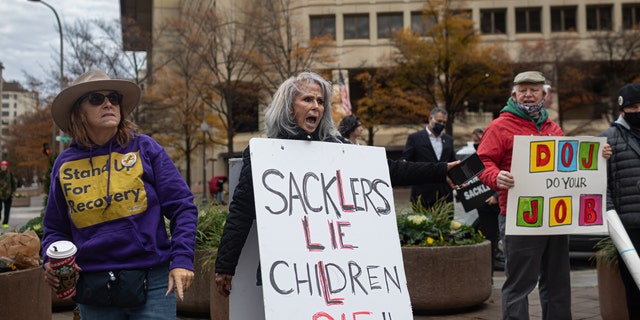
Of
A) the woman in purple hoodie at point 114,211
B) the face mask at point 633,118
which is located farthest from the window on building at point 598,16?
the woman in purple hoodie at point 114,211

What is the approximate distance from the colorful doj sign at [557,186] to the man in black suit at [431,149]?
3.11m

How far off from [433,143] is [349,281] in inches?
198

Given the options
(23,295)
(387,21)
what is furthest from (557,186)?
(387,21)

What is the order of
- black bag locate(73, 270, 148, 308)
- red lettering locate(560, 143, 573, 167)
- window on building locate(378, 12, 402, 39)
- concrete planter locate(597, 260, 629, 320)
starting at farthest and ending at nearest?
window on building locate(378, 12, 402, 39)
concrete planter locate(597, 260, 629, 320)
red lettering locate(560, 143, 573, 167)
black bag locate(73, 270, 148, 308)

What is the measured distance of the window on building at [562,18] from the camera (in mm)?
46312

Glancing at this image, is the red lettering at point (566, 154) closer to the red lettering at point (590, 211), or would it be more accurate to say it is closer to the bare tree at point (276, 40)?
the red lettering at point (590, 211)

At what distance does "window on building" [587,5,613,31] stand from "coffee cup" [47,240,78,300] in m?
48.3

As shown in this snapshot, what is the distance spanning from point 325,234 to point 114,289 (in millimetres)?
995

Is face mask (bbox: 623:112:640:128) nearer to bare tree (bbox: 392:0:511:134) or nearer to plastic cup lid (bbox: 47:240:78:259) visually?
plastic cup lid (bbox: 47:240:78:259)

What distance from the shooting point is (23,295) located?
184 inches

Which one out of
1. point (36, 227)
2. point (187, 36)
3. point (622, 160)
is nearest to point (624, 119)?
point (622, 160)

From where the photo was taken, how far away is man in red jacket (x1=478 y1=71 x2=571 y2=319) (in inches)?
175

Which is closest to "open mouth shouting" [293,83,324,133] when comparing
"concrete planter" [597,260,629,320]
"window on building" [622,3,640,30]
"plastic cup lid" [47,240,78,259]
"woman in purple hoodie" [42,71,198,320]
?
"woman in purple hoodie" [42,71,198,320]

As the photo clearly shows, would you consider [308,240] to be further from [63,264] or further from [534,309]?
[534,309]
